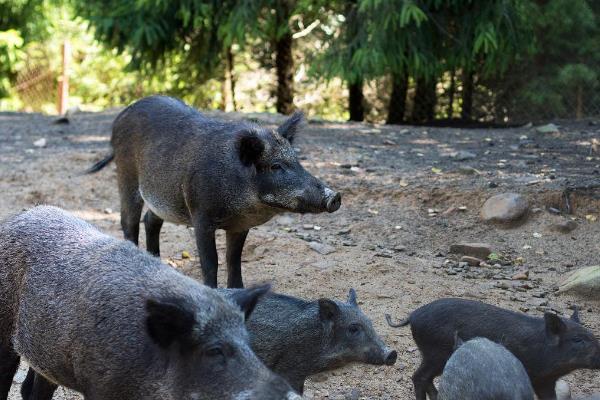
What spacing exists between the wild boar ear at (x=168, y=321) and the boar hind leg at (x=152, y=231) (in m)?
3.83

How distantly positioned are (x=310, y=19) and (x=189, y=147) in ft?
25.7

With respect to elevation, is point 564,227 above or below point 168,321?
below

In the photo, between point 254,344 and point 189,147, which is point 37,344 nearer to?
point 254,344

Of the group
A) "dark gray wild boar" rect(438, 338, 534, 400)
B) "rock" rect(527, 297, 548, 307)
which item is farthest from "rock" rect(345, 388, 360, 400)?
"rock" rect(527, 297, 548, 307)

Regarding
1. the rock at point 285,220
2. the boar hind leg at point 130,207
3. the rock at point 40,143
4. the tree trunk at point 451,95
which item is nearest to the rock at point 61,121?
the rock at point 40,143

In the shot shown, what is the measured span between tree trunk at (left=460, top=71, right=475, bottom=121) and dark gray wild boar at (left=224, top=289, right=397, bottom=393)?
30.8ft

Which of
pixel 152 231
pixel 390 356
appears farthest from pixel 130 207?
pixel 390 356

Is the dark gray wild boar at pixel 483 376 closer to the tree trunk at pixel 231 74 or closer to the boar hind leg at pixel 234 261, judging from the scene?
the boar hind leg at pixel 234 261

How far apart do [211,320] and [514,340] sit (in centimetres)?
244

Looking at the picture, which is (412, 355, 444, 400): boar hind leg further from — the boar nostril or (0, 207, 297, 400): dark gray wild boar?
(0, 207, 297, 400): dark gray wild boar

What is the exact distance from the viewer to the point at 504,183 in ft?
30.6

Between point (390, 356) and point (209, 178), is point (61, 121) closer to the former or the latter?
point (209, 178)

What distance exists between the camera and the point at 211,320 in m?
3.72

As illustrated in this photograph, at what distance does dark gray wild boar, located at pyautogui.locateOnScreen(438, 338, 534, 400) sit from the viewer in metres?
4.50
